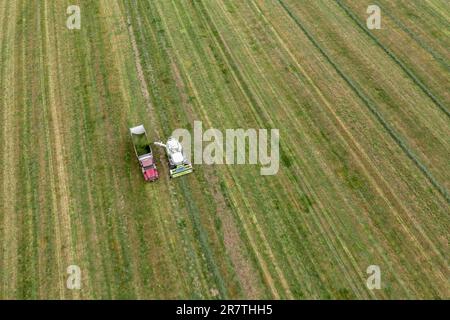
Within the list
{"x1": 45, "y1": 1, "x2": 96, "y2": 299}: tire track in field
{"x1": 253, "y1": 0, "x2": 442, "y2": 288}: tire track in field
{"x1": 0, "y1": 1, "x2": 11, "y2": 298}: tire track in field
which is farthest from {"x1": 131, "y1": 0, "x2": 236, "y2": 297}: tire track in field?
{"x1": 253, "y1": 0, "x2": 442, "y2": 288}: tire track in field

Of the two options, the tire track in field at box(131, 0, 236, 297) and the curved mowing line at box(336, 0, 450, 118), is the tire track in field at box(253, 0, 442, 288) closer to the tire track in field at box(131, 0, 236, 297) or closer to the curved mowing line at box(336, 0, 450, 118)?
the curved mowing line at box(336, 0, 450, 118)

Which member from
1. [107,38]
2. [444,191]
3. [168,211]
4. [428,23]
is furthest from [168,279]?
[428,23]

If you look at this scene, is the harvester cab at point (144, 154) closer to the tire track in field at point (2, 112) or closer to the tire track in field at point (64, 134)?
the tire track in field at point (64, 134)

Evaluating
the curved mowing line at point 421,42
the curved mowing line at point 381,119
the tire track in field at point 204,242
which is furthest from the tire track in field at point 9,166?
the curved mowing line at point 421,42

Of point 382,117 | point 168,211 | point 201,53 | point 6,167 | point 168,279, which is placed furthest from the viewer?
point 201,53

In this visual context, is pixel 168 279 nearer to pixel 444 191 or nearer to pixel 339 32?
pixel 444 191

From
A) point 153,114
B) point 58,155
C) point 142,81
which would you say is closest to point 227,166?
point 153,114

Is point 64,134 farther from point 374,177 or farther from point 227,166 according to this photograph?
point 374,177
